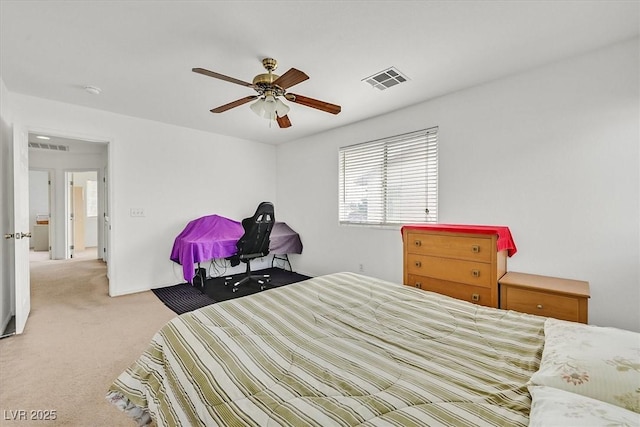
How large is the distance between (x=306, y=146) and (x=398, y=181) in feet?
6.59

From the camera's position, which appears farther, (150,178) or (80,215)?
(80,215)

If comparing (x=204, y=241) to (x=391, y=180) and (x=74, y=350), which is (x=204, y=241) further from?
(x=391, y=180)

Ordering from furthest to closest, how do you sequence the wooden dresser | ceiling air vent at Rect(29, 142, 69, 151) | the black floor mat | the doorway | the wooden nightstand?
the doorway, ceiling air vent at Rect(29, 142, 69, 151), the black floor mat, the wooden dresser, the wooden nightstand

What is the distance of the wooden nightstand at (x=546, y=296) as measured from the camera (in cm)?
188

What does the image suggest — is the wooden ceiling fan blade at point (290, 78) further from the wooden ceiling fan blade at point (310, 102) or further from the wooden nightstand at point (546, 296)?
the wooden nightstand at point (546, 296)

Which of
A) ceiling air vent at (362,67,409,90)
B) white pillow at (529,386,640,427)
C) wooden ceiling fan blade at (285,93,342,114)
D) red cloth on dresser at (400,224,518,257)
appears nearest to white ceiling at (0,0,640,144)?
ceiling air vent at (362,67,409,90)

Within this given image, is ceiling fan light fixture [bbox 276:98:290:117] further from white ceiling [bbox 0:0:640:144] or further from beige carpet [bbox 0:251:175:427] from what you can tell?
beige carpet [bbox 0:251:175:427]

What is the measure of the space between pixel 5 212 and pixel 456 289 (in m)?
4.65

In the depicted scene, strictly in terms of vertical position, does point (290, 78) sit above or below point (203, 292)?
above

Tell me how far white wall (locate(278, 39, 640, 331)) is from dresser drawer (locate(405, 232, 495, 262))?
595 millimetres

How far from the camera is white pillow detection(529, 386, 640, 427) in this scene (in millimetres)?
626

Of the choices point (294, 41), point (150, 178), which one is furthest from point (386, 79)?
point (150, 178)

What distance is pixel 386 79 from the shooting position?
2.69m

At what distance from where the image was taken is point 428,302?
64.3 inches
